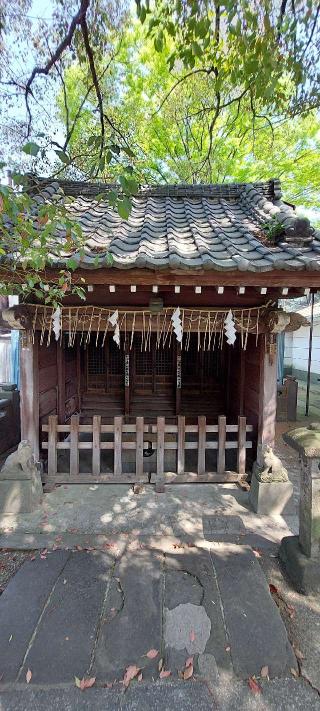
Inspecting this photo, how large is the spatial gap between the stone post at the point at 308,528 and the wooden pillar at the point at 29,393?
11.7ft

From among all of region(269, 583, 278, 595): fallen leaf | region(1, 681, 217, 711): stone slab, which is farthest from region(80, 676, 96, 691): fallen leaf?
region(269, 583, 278, 595): fallen leaf

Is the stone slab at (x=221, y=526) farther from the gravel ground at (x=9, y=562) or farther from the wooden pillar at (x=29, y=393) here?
the wooden pillar at (x=29, y=393)

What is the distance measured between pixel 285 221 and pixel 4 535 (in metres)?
5.26

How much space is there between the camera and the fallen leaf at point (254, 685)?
7.20 feet

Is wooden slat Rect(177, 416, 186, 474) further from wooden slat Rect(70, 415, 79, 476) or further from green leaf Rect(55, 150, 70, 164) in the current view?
green leaf Rect(55, 150, 70, 164)

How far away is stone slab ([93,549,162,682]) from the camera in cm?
236

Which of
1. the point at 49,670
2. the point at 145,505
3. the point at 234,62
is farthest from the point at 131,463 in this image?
the point at 234,62

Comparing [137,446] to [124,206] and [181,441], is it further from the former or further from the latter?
[124,206]

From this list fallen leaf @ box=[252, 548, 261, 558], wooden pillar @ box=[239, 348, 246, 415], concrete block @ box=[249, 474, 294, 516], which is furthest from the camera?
wooden pillar @ box=[239, 348, 246, 415]

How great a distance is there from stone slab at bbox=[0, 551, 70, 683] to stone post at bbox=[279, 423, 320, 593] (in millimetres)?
2292

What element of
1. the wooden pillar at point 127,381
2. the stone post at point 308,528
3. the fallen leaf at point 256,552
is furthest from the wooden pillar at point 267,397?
the wooden pillar at point 127,381

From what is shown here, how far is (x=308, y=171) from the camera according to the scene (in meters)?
13.1

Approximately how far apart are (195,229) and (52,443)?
3876 mm

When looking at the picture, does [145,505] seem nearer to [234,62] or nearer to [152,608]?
[152,608]
